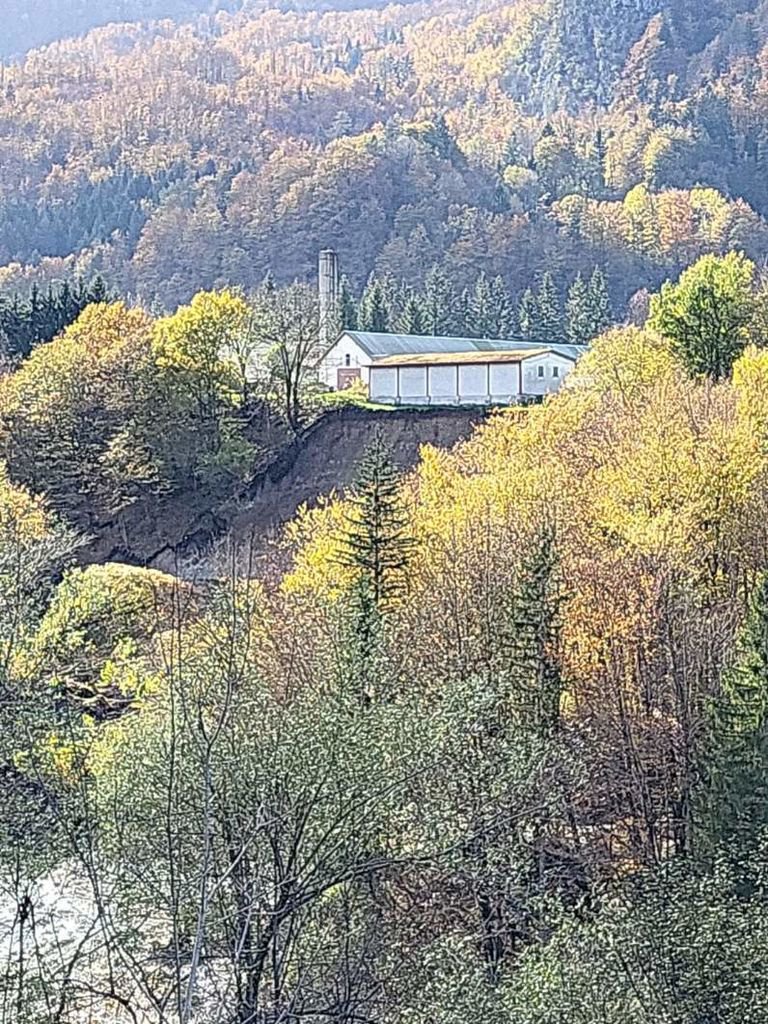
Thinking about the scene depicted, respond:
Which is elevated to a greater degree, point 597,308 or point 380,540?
point 597,308

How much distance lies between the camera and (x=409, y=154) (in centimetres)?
11412

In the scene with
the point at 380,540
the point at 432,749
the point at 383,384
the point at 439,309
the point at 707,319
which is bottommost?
the point at 432,749

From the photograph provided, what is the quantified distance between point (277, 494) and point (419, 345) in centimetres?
1456

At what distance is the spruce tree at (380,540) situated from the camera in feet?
82.1

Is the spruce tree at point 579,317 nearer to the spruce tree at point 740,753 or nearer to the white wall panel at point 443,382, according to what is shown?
the white wall panel at point 443,382

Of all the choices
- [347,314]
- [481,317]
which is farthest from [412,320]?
[481,317]

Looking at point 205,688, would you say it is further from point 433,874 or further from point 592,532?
point 592,532

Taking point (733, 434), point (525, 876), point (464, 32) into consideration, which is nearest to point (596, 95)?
point (464, 32)

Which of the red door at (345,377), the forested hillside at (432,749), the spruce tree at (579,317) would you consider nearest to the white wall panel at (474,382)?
the red door at (345,377)

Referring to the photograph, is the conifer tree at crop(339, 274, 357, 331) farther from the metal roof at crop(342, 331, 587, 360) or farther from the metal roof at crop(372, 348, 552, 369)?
the metal roof at crop(372, 348, 552, 369)

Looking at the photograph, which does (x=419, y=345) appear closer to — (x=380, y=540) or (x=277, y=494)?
(x=277, y=494)

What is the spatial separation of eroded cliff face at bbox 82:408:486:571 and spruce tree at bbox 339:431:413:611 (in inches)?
638

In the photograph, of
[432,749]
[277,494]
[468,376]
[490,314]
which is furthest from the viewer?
[490,314]

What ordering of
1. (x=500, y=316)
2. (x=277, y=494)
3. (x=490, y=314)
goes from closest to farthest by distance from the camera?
(x=277, y=494) → (x=490, y=314) → (x=500, y=316)
